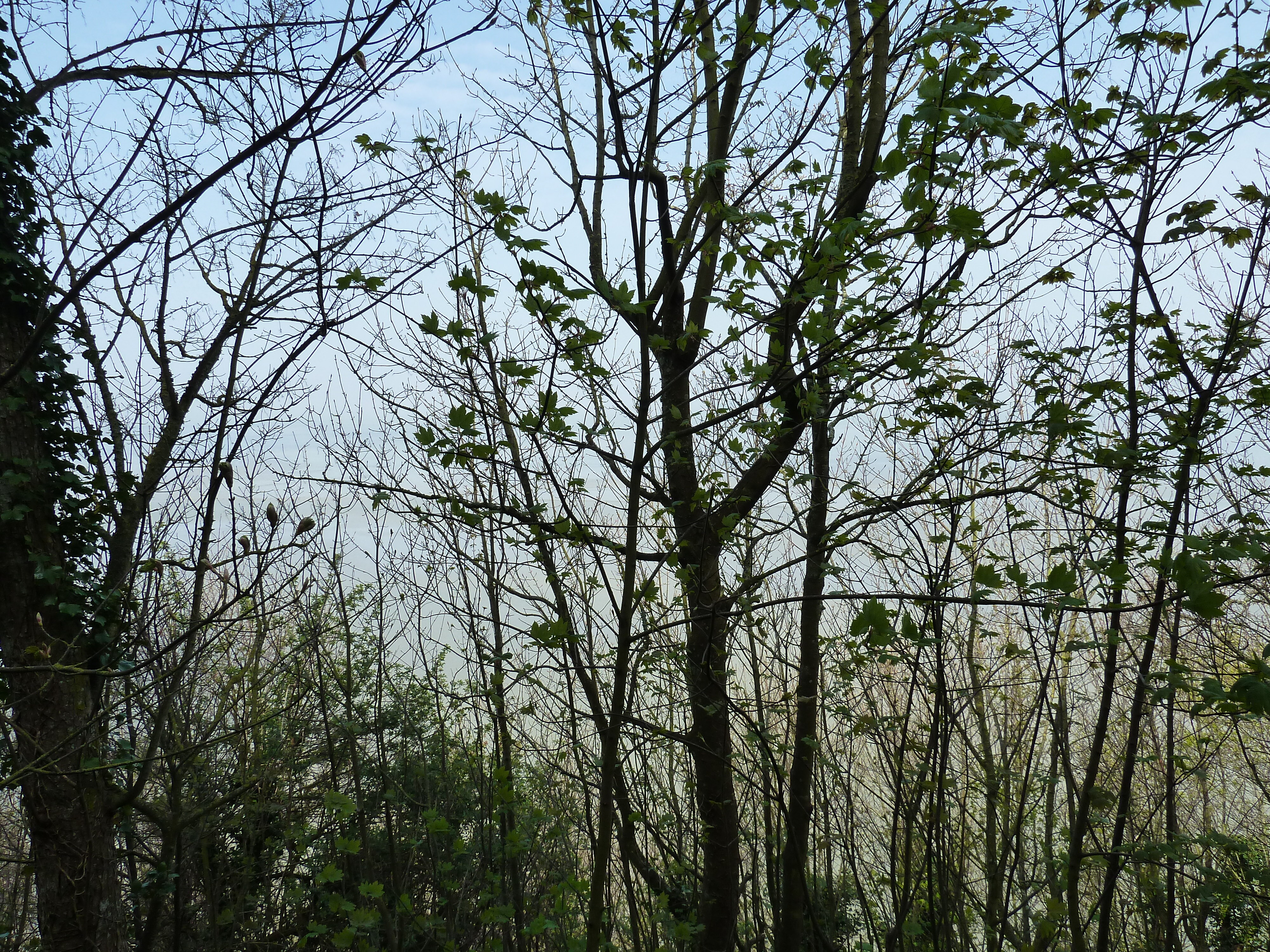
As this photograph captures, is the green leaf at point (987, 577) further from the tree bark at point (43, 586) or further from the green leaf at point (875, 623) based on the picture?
the tree bark at point (43, 586)

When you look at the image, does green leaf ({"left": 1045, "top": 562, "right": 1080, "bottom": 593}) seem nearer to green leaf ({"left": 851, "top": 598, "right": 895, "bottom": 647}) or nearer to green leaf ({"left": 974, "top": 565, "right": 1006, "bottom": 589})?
green leaf ({"left": 974, "top": 565, "right": 1006, "bottom": 589})

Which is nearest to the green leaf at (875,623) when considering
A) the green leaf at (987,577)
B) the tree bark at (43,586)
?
the green leaf at (987,577)

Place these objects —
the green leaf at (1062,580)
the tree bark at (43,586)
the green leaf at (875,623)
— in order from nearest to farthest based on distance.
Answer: the green leaf at (875,623), the green leaf at (1062,580), the tree bark at (43,586)

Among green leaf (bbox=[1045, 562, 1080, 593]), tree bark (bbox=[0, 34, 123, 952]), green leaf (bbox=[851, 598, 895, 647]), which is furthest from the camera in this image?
tree bark (bbox=[0, 34, 123, 952])

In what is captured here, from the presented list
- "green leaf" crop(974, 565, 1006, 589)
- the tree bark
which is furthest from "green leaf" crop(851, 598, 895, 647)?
the tree bark

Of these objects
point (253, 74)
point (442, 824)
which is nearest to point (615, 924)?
point (442, 824)

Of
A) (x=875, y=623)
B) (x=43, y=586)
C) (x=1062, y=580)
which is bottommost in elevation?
(x=875, y=623)

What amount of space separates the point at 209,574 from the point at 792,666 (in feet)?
18.2

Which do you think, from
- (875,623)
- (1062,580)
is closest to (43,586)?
(875,623)

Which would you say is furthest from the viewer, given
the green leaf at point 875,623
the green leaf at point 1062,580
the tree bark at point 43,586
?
the tree bark at point 43,586

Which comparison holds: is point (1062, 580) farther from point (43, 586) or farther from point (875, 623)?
point (43, 586)

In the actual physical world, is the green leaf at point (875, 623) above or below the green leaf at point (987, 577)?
below

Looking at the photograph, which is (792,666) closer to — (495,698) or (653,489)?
(653,489)

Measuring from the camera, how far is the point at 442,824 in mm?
3141
